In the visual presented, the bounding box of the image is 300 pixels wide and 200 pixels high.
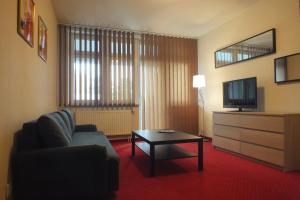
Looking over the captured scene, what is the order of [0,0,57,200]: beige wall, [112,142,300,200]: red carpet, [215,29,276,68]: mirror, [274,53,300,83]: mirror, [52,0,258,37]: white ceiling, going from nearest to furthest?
1. [0,0,57,200]: beige wall
2. [112,142,300,200]: red carpet
3. [274,53,300,83]: mirror
4. [215,29,276,68]: mirror
5. [52,0,258,37]: white ceiling

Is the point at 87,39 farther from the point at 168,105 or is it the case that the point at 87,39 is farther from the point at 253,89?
the point at 253,89

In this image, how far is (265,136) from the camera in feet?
9.67

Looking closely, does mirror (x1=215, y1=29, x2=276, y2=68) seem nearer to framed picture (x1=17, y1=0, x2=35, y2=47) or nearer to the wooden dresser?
the wooden dresser

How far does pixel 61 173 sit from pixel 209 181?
161cm

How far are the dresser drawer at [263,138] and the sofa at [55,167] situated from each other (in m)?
2.11

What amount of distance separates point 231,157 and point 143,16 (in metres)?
3.07

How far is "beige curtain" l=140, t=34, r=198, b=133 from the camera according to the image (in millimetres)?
5164

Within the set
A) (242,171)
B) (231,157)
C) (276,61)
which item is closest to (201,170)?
(242,171)

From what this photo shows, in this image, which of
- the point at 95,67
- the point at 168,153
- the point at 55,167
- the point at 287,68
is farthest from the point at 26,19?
the point at 287,68

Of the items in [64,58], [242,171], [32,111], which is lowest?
[242,171]

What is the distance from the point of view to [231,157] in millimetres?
3479

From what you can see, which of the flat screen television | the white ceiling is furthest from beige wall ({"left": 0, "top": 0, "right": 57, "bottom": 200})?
the flat screen television

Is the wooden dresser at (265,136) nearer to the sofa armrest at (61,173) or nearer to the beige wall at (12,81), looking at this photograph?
the sofa armrest at (61,173)

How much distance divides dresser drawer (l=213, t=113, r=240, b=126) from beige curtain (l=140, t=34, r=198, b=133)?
4.82ft
